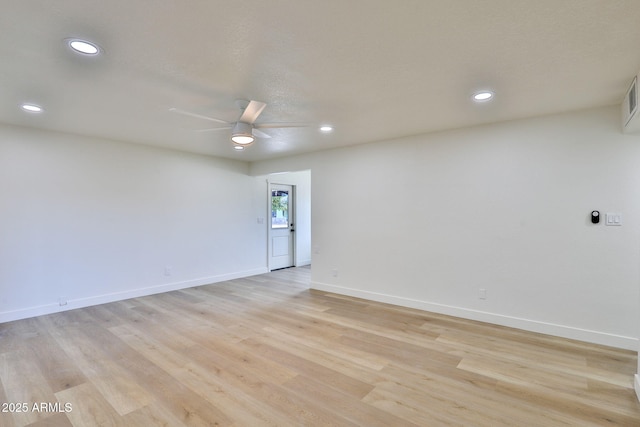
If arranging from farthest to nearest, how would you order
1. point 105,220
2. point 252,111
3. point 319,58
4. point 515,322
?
point 105,220
point 515,322
point 252,111
point 319,58

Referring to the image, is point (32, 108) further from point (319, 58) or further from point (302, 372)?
point (302, 372)

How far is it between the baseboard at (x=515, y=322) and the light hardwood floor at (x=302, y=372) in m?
0.12

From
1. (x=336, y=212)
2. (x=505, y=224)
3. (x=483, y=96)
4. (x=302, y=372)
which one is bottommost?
A: (x=302, y=372)

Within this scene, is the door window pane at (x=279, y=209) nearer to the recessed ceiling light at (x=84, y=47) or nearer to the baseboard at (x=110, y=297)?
the baseboard at (x=110, y=297)

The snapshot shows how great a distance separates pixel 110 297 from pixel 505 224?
18.3 feet

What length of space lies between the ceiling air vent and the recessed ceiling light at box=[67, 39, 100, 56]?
4010mm

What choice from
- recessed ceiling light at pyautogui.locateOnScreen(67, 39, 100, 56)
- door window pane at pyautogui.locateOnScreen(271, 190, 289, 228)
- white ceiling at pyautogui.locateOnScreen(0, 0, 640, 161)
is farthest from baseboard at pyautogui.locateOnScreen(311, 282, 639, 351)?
recessed ceiling light at pyautogui.locateOnScreen(67, 39, 100, 56)

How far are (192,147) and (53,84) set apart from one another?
8.23 ft

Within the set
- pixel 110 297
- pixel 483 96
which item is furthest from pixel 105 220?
pixel 483 96

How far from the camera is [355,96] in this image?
2.86m

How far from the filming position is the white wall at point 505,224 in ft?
10.00

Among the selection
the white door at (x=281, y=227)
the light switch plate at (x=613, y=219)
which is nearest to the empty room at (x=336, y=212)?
the light switch plate at (x=613, y=219)

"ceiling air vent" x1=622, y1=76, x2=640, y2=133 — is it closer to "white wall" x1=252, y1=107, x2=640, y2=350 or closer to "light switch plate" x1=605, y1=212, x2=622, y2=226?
"white wall" x1=252, y1=107, x2=640, y2=350

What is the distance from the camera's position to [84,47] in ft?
6.59
